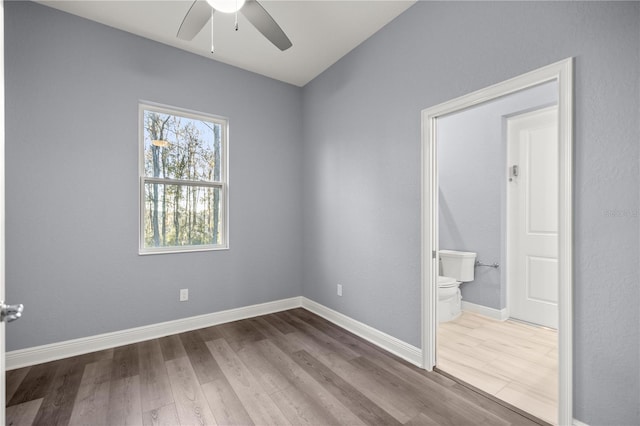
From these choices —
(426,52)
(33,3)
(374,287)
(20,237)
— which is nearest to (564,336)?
(374,287)

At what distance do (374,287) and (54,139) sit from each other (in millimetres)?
2986

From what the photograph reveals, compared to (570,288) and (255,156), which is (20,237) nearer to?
(255,156)

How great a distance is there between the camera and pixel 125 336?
9.12 ft

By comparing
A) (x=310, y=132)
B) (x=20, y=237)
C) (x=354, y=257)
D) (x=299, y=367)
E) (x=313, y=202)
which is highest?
(x=310, y=132)

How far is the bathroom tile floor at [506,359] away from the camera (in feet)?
6.45

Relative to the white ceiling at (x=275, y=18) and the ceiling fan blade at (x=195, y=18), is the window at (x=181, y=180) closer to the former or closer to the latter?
the white ceiling at (x=275, y=18)

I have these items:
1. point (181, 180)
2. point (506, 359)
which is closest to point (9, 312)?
point (181, 180)

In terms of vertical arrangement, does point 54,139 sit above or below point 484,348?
above

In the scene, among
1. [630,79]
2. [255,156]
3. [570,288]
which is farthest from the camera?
[255,156]

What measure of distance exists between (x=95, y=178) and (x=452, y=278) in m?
3.73

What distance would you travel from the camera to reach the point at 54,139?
2.49 metres

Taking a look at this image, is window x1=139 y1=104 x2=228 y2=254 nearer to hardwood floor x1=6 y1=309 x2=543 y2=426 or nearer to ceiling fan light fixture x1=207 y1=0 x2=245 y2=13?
hardwood floor x1=6 y1=309 x2=543 y2=426

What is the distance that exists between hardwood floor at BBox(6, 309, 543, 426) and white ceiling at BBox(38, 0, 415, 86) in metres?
2.85

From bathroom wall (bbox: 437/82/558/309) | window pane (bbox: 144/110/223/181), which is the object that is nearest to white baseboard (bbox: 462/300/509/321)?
bathroom wall (bbox: 437/82/558/309)
